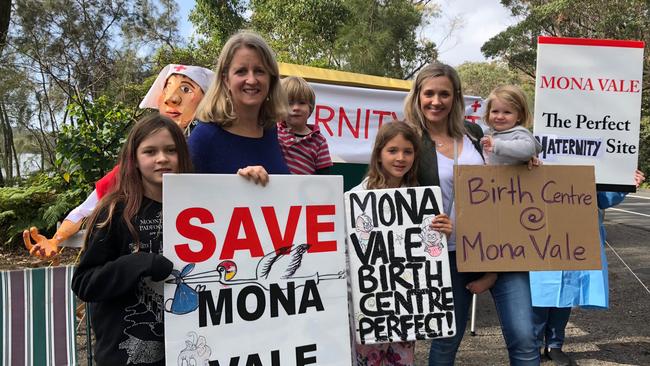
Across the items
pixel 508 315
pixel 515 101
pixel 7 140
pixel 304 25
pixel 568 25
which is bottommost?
pixel 508 315

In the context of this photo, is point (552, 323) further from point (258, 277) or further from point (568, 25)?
point (568, 25)

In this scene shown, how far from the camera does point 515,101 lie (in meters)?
2.55

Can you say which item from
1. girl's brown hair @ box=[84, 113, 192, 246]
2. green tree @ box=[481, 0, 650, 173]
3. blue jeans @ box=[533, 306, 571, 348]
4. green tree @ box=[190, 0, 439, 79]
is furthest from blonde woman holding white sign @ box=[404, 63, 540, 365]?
green tree @ box=[481, 0, 650, 173]

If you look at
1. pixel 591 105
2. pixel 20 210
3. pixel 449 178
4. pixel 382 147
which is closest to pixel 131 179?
pixel 382 147

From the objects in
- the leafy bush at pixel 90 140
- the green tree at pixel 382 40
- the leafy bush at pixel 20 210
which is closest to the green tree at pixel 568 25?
the green tree at pixel 382 40

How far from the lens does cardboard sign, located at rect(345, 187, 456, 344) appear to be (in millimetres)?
2039

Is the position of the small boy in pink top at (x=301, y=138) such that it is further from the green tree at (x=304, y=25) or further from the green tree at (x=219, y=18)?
the green tree at (x=219, y=18)

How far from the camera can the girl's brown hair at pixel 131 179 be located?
166 centimetres

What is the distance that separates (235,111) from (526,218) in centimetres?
140

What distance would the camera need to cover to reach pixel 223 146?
1.89 meters

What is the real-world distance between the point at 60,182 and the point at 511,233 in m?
7.90

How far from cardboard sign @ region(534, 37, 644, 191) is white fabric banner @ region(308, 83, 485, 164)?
→ 5.32 ft

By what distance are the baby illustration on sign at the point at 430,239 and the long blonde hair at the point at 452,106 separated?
18.2 inches

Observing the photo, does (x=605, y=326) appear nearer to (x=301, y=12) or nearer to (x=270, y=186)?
(x=270, y=186)
